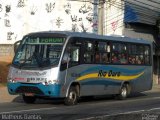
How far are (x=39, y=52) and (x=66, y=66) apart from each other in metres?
1.16

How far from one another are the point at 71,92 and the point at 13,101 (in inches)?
146

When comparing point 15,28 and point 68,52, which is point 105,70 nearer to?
point 68,52

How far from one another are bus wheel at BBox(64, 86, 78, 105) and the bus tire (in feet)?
14.4

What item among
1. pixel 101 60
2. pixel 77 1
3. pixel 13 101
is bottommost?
pixel 13 101

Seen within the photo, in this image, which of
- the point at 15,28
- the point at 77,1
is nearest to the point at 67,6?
the point at 77,1

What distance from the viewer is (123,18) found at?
40438 mm

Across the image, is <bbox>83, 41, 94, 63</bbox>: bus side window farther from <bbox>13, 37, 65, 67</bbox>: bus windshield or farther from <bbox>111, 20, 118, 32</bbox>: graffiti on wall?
<bbox>111, 20, 118, 32</bbox>: graffiti on wall

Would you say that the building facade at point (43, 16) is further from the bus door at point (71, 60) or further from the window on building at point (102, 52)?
the bus door at point (71, 60)

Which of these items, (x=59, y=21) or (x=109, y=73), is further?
(x=59, y=21)

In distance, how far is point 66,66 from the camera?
2155 cm

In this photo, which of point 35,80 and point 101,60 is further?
point 101,60

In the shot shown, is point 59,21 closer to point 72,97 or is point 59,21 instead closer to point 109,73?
point 109,73

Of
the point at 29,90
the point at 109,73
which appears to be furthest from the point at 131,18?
the point at 29,90

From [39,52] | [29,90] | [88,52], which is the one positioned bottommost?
[29,90]
